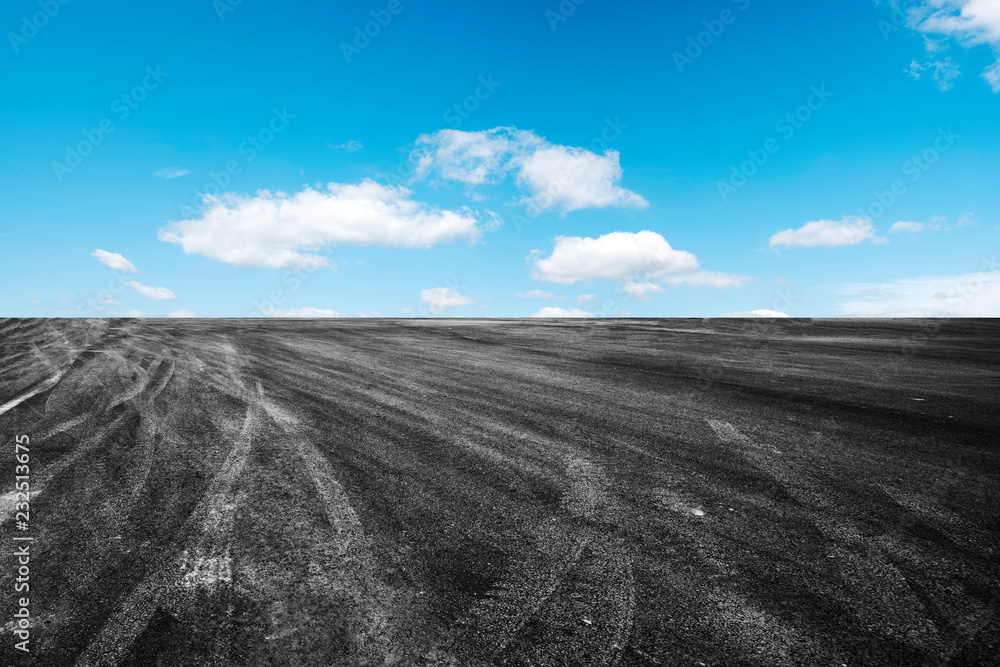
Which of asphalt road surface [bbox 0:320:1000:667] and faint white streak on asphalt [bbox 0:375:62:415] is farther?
faint white streak on asphalt [bbox 0:375:62:415]

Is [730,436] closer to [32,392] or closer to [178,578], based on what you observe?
[178,578]

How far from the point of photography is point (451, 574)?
2758 millimetres

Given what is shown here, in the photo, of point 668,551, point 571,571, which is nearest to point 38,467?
point 571,571

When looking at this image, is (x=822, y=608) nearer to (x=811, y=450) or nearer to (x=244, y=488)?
(x=811, y=450)

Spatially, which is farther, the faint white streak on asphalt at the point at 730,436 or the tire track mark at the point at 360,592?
the faint white streak on asphalt at the point at 730,436

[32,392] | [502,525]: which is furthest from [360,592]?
[32,392]

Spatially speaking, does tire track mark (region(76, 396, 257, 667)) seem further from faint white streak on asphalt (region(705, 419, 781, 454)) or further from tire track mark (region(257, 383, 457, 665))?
faint white streak on asphalt (region(705, 419, 781, 454))

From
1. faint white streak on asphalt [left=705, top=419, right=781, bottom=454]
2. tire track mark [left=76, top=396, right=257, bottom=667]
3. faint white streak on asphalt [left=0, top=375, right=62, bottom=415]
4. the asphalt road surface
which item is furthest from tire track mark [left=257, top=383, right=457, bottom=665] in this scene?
faint white streak on asphalt [left=0, top=375, right=62, bottom=415]

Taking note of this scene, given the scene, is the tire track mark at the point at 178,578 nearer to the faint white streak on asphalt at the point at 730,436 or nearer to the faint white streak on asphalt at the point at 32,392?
the faint white streak on asphalt at the point at 730,436

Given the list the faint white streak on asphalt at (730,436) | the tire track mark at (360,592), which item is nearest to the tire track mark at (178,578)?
the tire track mark at (360,592)

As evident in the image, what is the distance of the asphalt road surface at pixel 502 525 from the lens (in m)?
2.29

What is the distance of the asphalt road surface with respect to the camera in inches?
90.4

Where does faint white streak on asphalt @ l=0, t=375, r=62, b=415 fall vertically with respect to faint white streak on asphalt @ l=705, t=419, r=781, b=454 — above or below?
above

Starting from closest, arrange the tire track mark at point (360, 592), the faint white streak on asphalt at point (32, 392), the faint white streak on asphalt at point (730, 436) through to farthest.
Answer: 1. the tire track mark at point (360, 592)
2. the faint white streak on asphalt at point (730, 436)
3. the faint white streak on asphalt at point (32, 392)
